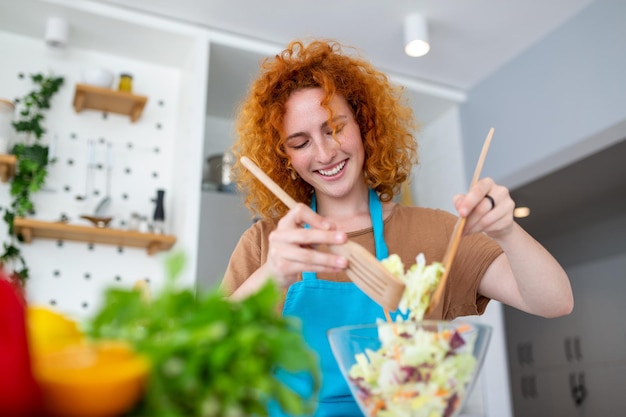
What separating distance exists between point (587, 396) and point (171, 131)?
4.51 metres

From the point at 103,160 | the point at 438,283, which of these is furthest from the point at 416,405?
the point at 103,160

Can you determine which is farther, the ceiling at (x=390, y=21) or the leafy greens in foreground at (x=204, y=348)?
the ceiling at (x=390, y=21)

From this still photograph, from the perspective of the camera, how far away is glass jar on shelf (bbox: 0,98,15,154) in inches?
103

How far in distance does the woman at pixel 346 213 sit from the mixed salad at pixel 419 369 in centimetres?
26

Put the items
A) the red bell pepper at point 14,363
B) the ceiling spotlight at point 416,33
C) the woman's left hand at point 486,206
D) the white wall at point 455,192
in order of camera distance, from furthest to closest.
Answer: the white wall at point 455,192
the ceiling spotlight at point 416,33
the woman's left hand at point 486,206
the red bell pepper at point 14,363

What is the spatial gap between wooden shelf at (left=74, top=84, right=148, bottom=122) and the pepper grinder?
0.47m

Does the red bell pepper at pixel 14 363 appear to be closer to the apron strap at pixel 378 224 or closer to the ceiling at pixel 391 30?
the apron strap at pixel 378 224

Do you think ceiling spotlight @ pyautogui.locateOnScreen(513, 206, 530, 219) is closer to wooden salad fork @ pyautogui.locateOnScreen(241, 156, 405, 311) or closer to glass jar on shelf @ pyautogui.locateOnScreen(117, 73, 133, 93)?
glass jar on shelf @ pyautogui.locateOnScreen(117, 73, 133, 93)

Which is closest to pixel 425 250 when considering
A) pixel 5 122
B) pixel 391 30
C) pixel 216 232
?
pixel 216 232

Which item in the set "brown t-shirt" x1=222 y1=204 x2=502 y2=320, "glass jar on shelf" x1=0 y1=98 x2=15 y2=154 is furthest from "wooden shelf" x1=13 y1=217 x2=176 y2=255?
"brown t-shirt" x1=222 y1=204 x2=502 y2=320

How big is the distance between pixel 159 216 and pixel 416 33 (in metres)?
1.58

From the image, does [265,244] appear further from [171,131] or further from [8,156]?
[171,131]

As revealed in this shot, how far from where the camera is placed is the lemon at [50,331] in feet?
1.07

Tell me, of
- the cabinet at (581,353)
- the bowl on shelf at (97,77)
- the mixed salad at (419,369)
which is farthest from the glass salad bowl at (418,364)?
the cabinet at (581,353)
